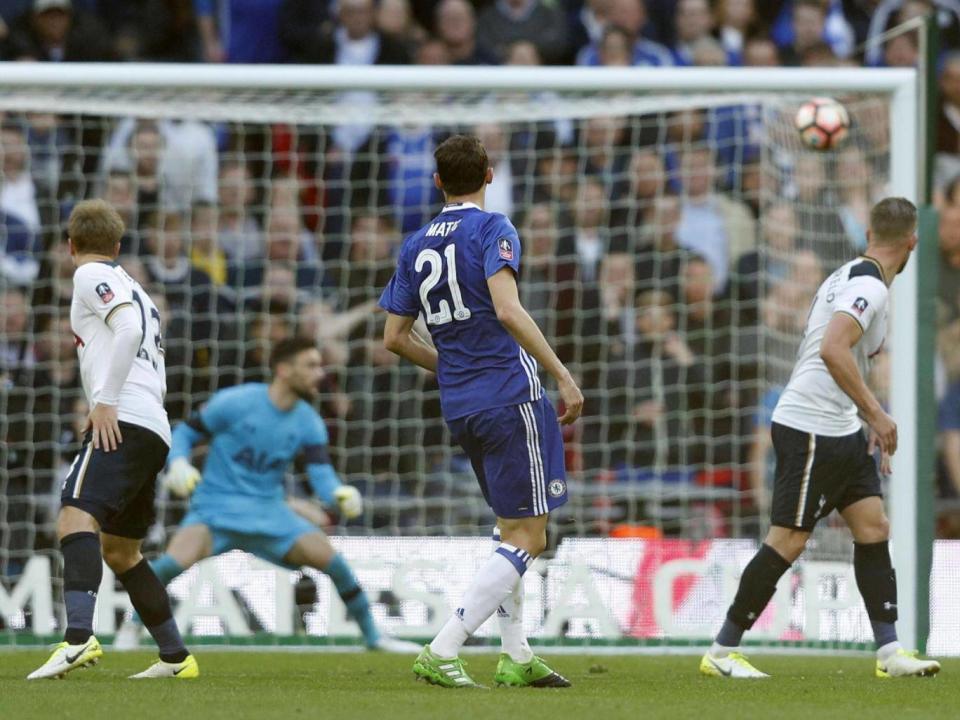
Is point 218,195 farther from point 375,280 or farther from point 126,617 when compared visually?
point 126,617

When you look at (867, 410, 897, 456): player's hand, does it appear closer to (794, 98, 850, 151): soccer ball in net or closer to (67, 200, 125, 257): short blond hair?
(794, 98, 850, 151): soccer ball in net

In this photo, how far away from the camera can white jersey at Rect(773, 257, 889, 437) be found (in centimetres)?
686

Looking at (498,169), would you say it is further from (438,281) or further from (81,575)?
(81,575)

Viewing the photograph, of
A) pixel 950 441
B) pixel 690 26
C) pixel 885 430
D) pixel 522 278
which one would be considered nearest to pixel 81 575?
pixel 885 430

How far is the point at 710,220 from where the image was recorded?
1182cm

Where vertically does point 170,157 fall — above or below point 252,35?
below

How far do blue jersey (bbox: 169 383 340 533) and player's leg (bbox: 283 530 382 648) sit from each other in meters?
0.23

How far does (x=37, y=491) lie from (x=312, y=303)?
2.25 meters

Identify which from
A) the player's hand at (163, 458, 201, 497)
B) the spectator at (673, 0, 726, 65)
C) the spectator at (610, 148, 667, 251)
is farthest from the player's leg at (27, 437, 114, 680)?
the spectator at (673, 0, 726, 65)

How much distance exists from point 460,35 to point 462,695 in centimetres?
859

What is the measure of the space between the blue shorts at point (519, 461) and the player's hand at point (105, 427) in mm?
1384

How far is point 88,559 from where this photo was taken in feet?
21.4

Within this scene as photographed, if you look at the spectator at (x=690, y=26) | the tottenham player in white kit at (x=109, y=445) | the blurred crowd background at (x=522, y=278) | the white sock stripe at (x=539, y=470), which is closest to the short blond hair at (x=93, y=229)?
the tottenham player in white kit at (x=109, y=445)

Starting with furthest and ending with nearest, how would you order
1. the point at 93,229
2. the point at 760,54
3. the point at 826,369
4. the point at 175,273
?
1. the point at 760,54
2. the point at 175,273
3. the point at 826,369
4. the point at 93,229
